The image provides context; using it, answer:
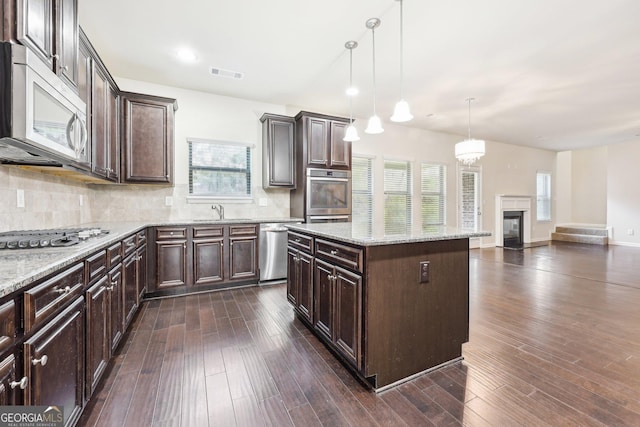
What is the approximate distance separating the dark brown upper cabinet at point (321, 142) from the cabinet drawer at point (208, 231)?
156cm

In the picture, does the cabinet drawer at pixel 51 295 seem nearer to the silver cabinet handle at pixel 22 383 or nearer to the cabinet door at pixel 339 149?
the silver cabinet handle at pixel 22 383

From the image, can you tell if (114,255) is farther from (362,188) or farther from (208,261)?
(362,188)

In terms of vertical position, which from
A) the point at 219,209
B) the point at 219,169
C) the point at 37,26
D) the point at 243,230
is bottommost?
the point at 243,230

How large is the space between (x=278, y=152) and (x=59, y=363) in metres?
3.60

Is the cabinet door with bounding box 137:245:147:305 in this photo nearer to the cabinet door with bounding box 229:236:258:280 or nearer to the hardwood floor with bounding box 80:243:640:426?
the hardwood floor with bounding box 80:243:640:426

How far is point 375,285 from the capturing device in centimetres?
171

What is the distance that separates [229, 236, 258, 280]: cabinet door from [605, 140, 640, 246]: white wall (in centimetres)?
977

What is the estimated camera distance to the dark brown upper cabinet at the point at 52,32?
4.46ft

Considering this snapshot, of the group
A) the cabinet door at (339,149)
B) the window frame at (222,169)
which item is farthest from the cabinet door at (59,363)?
the cabinet door at (339,149)

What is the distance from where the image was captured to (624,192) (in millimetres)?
7492

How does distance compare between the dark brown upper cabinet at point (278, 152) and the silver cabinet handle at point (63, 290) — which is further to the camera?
the dark brown upper cabinet at point (278, 152)

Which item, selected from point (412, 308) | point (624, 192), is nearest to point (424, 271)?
point (412, 308)

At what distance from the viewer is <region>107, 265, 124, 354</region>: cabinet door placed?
1.87m

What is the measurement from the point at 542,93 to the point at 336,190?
3489 mm
